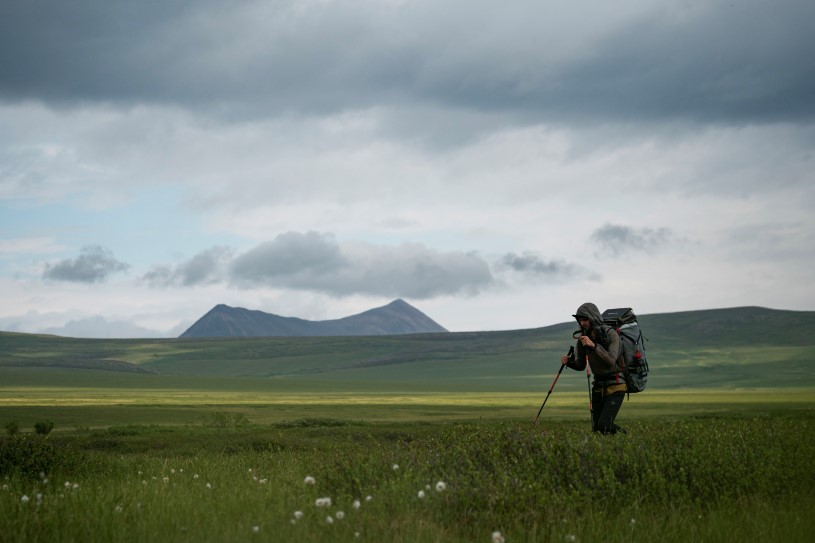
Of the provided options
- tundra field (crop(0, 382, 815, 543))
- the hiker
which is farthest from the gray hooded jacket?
tundra field (crop(0, 382, 815, 543))

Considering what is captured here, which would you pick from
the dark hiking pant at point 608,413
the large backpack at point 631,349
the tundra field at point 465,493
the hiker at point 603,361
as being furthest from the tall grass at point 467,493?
the large backpack at point 631,349

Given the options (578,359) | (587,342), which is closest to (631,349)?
(578,359)

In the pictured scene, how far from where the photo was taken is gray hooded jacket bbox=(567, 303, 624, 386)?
14.0 meters

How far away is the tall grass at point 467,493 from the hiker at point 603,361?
21.9 inches

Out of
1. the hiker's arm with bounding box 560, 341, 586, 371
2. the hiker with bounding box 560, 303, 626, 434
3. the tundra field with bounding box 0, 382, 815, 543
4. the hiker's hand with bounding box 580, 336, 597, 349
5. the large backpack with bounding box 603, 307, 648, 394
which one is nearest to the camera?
the tundra field with bounding box 0, 382, 815, 543

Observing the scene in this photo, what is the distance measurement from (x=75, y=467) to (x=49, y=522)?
6016mm

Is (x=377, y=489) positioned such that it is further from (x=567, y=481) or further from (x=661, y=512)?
(x=661, y=512)

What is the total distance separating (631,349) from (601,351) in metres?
1.25

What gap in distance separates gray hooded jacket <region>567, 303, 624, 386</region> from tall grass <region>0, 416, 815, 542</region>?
1012mm

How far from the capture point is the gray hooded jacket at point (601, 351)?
45.8ft

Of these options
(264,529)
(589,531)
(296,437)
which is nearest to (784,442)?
(589,531)

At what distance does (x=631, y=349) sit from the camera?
48.8ft

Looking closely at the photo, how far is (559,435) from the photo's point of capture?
1423 centimetres

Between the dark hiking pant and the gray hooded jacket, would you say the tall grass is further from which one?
the gray hooded jacket
